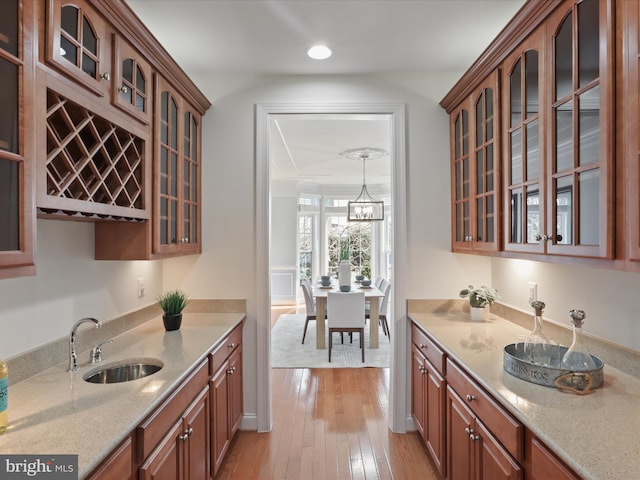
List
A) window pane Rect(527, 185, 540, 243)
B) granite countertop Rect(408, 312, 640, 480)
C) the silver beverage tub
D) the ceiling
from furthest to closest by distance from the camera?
the ceiling → window pane Rect(527, 185, 540, 243) → the silver beverage tub → granite countertop Rect(408, 312, 640, 480)

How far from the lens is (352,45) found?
8.14 ft

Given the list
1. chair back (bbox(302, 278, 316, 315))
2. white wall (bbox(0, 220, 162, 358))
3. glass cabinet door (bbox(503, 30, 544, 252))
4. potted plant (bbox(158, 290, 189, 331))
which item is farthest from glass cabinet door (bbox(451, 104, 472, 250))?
chair back (bbox(302, 278, 316, 315))

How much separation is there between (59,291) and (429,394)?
85.5 inches

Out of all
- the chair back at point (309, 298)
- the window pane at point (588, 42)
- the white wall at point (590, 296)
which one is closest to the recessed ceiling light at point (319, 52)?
the window pane at point (588, 42)

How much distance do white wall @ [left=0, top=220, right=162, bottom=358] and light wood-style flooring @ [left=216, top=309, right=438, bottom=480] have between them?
4.35ft

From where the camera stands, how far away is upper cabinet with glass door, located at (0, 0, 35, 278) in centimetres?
108

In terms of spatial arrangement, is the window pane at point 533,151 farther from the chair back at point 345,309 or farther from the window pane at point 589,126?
the chair back at point 345,309

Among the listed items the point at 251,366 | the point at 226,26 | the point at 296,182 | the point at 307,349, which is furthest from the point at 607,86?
the point at 296,182

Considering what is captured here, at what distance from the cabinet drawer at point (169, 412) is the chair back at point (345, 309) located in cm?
266

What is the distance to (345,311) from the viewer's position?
4629 mm

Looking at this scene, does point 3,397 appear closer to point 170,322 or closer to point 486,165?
point 170,322

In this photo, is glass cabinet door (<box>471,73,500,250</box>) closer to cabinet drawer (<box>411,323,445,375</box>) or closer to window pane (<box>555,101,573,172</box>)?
window pane (<box>555,101,573,172</box>)

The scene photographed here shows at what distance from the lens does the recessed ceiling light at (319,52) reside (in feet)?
8.21

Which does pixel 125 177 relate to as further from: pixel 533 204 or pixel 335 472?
pixel 335 472
